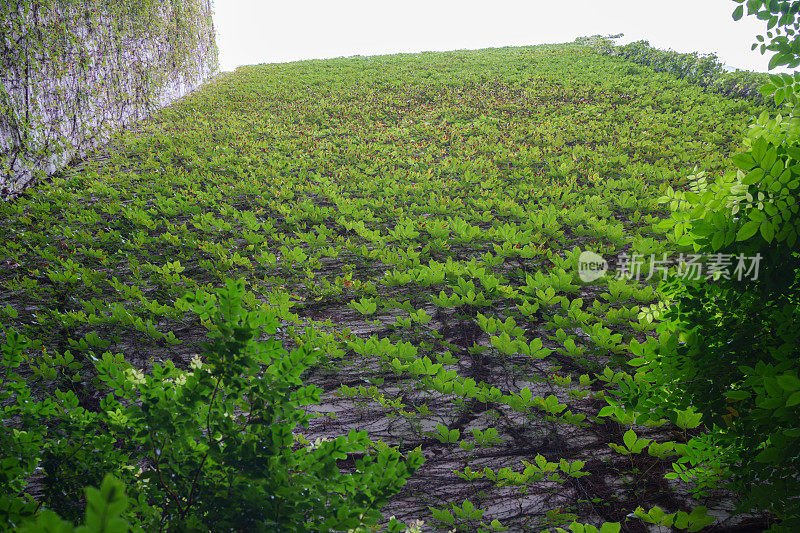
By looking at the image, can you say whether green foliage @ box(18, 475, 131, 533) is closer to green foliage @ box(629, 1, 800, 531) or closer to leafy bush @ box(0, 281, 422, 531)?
leafy bush @ box(0, 281, 422, 531)

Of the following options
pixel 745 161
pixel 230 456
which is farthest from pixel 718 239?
pixel 230 456

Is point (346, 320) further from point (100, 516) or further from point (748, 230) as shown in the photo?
point (100, 516)

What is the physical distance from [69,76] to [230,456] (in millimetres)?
7669

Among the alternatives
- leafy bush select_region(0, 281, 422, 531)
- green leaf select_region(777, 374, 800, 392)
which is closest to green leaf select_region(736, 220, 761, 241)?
green leaf select_region(777, 374, 800, 392)

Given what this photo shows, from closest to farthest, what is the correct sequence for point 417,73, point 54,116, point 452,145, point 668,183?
point 668,183 < point 54,116 < point 452,145 < point 417,73

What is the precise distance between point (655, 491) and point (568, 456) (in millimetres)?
366

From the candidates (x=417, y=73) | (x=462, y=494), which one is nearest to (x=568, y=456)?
(x=462, y=494)

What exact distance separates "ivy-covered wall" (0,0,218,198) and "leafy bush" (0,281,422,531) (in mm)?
5226

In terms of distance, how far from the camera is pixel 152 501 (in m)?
1.38

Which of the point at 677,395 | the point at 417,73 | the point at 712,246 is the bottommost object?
the point at 677,395

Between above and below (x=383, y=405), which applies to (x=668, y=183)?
above

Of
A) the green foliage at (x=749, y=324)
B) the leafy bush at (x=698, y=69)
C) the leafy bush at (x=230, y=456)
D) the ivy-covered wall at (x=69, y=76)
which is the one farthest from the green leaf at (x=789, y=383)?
the leafy bush at (x=698, y=69)

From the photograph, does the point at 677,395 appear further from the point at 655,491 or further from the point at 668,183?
the point at 668,183

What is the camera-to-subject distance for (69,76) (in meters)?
6.39
